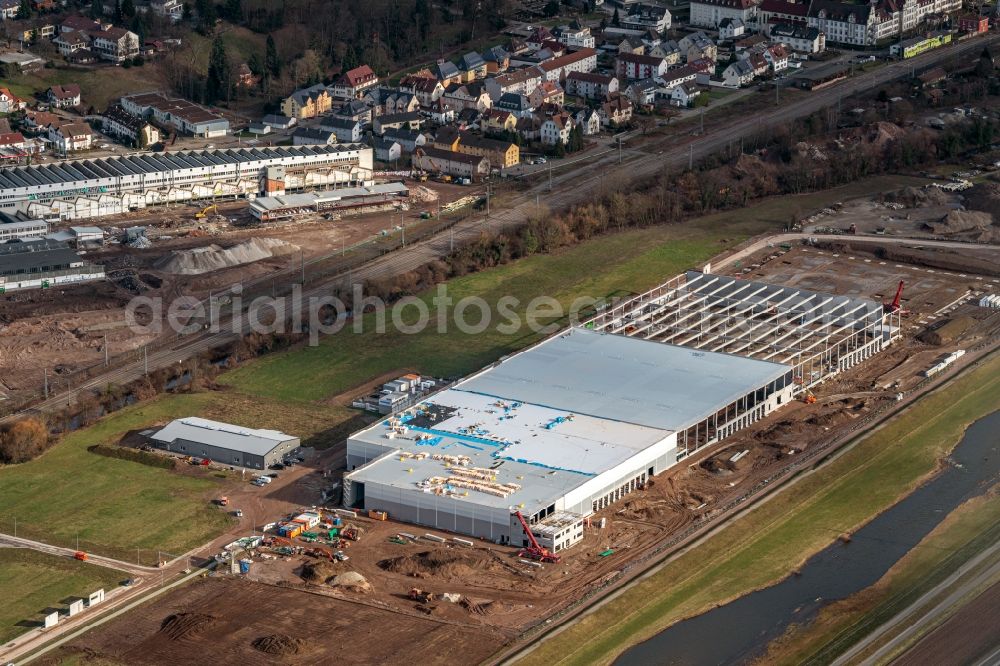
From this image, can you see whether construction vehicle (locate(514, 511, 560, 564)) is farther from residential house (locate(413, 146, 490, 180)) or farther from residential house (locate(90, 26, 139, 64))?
residential house (locate(90, 26, 139, 64))

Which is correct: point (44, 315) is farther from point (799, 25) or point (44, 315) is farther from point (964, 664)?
point (799, 25)

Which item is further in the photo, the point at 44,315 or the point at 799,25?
the point at 799,25

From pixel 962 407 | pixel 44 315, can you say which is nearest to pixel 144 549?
pixel 44 315

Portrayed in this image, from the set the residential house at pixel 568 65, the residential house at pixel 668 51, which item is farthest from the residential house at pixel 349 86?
the residential house at pixel 668 51

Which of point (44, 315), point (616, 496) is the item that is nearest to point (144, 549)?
point (616, 496)

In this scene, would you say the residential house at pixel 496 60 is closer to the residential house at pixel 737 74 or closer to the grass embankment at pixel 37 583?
the residential house at pixel 737 74

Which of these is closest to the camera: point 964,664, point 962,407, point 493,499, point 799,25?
point 964,664

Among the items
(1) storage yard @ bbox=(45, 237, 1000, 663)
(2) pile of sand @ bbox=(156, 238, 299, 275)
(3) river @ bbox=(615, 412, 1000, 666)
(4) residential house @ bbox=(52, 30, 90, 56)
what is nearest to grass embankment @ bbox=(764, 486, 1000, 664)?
(3) river @ bbox=(615, 412, 1000, 666)

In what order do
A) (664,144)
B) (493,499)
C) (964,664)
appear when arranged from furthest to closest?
(664,144)
(493,499)
(964,664)
